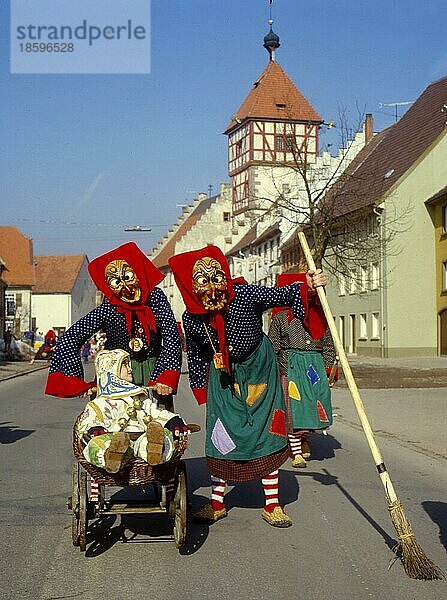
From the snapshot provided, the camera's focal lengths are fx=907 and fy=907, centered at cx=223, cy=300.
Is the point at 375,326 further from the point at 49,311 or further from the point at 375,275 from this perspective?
the point at 49,311

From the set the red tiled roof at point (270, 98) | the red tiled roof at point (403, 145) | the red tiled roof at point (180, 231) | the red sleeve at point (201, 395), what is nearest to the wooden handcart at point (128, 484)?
the red sleeve at point (201, 395)

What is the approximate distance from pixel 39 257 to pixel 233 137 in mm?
28772

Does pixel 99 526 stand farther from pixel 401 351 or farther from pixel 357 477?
pixel 401 351

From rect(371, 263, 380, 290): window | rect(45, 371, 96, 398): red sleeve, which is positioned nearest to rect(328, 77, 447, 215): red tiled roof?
rect(371, 263, 380, 290): window

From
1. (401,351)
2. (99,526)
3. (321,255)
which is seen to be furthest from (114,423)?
(401,351)

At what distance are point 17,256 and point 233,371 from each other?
286 feet

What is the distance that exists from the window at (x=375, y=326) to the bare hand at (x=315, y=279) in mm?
38770

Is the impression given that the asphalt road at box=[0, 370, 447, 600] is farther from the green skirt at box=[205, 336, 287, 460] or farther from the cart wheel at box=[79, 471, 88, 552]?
the green skirt at box=[205, 336, 287, 460]

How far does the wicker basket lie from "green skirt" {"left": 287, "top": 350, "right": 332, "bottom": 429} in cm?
381

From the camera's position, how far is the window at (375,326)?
4483 cm

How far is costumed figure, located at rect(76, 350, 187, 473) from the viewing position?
5508 mm

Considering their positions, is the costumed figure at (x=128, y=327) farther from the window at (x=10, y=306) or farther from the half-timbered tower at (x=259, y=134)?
the window at (x=10, y=306)

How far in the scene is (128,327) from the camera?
261 inches

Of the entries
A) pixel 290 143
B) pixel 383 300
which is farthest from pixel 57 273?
pixel 290 143
